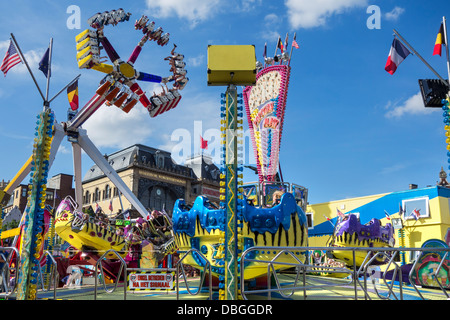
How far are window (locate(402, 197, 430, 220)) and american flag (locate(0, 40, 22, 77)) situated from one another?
19.5m

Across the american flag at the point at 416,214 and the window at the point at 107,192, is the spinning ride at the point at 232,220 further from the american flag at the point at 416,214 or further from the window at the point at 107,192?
the window at the point at 107,192

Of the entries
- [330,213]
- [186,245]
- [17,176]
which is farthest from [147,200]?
[186,245]

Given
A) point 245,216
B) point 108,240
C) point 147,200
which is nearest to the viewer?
point 245,216

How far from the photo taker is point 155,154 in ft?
179

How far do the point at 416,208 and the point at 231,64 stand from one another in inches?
674

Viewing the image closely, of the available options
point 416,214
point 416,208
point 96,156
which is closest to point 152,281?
point 96,156

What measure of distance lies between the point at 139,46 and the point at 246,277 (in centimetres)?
1108

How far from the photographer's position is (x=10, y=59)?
1231 cm

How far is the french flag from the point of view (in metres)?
12.0

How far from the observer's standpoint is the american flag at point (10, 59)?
1218 centimetres

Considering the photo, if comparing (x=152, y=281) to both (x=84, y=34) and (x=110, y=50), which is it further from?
(x=110, y=50)

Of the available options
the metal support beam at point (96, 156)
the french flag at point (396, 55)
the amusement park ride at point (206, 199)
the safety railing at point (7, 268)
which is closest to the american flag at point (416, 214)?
the amusement park ride at point (206, 199)

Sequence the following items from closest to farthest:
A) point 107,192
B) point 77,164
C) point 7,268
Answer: point 7,268, point 77,164, point 107,192
